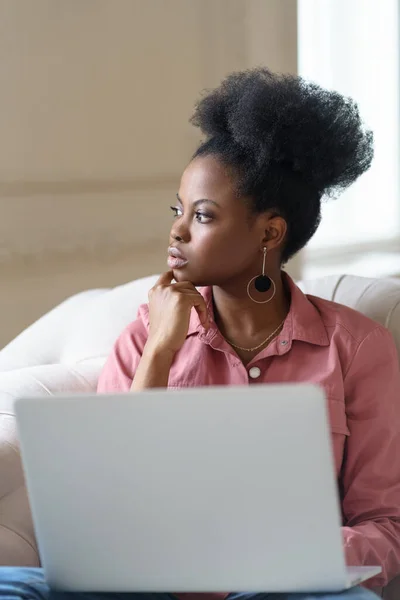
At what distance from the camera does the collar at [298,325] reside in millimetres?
1600

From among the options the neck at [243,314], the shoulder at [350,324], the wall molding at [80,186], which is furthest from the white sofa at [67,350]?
the wall molding at [80,186]

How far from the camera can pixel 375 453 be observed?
150 centimetres

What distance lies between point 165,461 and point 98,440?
8cm

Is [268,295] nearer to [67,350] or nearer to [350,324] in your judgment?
[350,324]

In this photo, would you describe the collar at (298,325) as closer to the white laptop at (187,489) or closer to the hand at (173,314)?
the hand at (173,314)

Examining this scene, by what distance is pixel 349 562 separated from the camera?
1343 mm

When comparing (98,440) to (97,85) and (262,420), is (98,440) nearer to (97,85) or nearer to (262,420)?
(262,420)

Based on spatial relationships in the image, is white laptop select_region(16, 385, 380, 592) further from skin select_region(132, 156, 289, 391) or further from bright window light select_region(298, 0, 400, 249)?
bright window light select_region(298, 0, 400, 249)

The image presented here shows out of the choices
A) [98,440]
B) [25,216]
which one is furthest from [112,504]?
[25,216]

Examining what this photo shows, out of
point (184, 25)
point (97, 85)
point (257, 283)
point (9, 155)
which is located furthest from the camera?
point (184, 25)

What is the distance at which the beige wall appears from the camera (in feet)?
9.86

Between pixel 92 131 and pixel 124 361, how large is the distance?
5.54 feet

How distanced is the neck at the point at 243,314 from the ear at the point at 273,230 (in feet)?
0.22

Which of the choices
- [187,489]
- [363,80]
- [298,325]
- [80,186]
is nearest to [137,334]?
[298,325]
